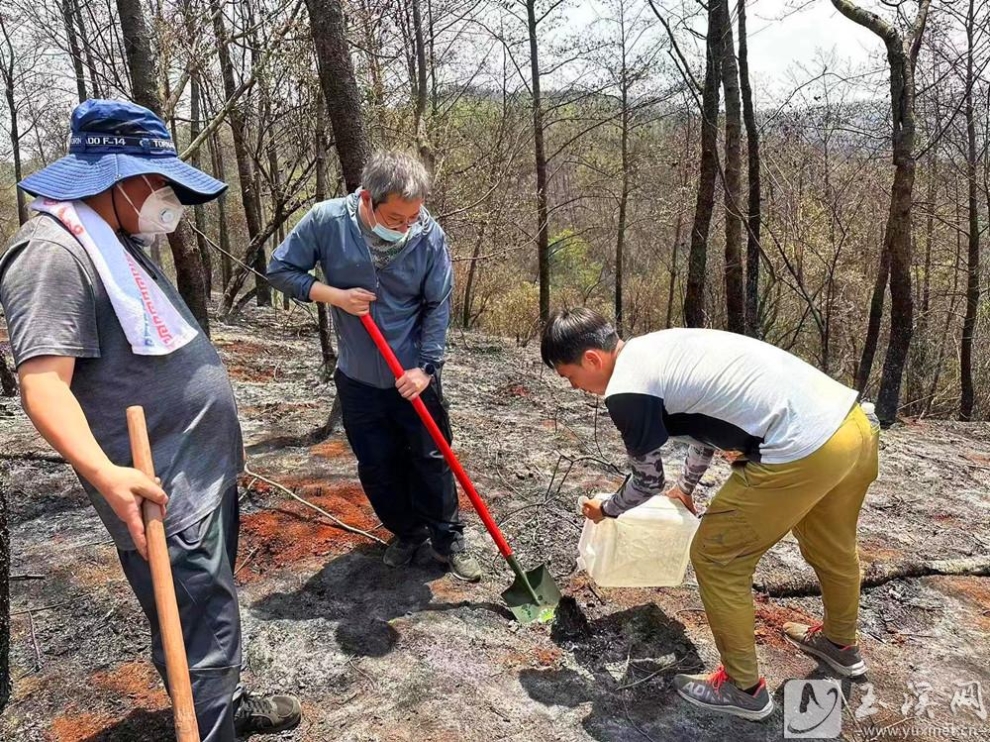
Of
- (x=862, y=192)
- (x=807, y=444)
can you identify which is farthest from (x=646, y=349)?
(x=862, y=192)

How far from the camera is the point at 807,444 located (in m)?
1.89

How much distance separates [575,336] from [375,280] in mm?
917

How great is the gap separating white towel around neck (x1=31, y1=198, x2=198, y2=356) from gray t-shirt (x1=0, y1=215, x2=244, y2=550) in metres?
0.02

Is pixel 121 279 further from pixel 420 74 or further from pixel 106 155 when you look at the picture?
pixel 420 74

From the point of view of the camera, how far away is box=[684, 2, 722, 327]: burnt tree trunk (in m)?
7.16

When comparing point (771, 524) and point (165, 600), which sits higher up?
point (165, 600)

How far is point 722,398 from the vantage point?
1.93 m

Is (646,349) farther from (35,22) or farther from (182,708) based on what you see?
(35,22)

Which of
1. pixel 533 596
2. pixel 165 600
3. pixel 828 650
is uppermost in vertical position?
pixel 165 600

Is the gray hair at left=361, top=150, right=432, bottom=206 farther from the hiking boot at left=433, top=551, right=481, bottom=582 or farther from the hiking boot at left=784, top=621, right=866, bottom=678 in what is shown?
the hiking boot at left=784, top=621, right=866, bottom=678

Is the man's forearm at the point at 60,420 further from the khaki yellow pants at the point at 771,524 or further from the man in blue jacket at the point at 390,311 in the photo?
the khaki yellow pants at the point at 771,524

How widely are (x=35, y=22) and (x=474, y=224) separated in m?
9.20

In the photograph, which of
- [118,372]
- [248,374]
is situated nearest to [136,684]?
[118,372]

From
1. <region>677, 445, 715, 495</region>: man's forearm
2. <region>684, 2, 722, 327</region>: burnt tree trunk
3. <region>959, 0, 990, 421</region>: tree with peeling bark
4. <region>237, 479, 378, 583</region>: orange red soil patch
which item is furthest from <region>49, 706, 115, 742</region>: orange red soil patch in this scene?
<region>959, 0, 990, 421</region>: tree with peeling bark
